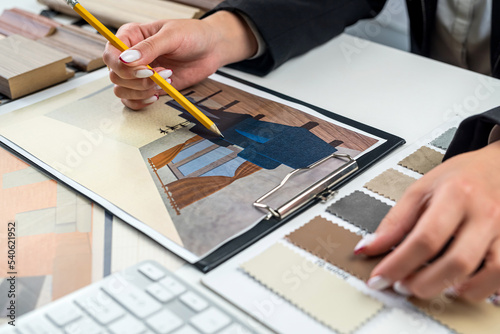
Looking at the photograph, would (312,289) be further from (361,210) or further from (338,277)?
(361,210)

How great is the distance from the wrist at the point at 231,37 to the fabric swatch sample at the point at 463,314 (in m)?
0.54

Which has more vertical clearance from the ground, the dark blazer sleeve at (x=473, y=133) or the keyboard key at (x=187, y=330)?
the dark blazer sleeve at (x=473, y=133)

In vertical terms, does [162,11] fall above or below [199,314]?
above

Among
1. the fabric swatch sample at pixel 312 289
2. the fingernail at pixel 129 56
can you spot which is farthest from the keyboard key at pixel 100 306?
the fingernail at pixel 129 56

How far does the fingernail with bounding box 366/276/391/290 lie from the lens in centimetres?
43

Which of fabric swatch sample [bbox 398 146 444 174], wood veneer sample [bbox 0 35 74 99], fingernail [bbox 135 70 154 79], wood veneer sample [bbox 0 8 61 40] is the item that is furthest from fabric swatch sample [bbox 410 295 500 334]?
wood veneer sample [bbox 0 8 61 40]

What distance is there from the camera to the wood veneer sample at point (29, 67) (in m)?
0.77

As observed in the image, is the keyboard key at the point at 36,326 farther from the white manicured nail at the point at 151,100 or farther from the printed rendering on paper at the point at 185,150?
the white manicured nail at the point at 151,100

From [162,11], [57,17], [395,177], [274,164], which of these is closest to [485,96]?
[395,177]

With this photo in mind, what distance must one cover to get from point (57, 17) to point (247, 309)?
0.87m

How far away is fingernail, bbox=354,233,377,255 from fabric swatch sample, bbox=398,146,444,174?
0.55 ft

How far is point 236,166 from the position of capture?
61cm

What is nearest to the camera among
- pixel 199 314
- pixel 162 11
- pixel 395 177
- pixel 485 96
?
pixel 199 314

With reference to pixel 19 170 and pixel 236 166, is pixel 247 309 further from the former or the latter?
pixel 19 170
